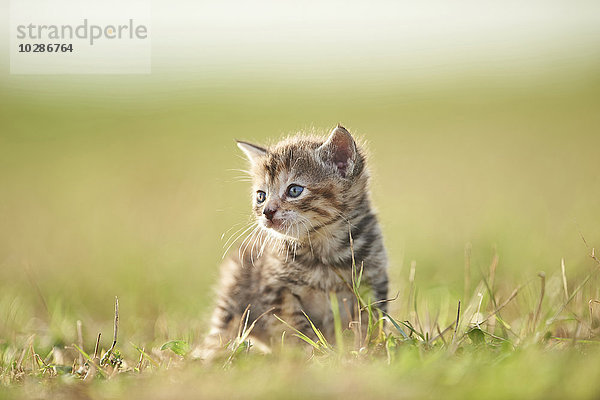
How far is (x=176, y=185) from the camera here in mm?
10734

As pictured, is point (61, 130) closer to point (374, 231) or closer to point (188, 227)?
point (188, 227)

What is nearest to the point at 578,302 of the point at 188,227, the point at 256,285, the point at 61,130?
the point at 256,285

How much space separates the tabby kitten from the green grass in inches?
11.7

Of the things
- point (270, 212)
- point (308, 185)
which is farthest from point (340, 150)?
point (270, 212)

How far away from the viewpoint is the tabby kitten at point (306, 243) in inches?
139

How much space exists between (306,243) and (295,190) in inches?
13.3

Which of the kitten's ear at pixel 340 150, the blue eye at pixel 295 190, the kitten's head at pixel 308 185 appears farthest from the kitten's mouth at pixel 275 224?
the kitten's ear at pixel 340 150

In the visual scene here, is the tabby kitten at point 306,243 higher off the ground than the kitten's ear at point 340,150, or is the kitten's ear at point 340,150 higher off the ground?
the kitten's ear at point 340,150

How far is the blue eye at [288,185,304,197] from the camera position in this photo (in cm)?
375

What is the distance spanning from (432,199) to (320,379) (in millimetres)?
7369

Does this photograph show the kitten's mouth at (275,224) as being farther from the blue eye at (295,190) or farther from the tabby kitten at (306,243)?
the blue eye at (295,190)

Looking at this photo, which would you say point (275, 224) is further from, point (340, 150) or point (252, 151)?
point (252, 151)

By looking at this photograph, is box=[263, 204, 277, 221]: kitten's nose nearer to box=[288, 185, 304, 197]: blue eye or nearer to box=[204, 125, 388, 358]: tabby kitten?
box=[204, 125, 388, 358]: tabby kitten

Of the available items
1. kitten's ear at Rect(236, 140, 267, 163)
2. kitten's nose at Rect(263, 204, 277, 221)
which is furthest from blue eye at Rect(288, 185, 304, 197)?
kitten's ear at Rect(236, 140, 267, 163)
